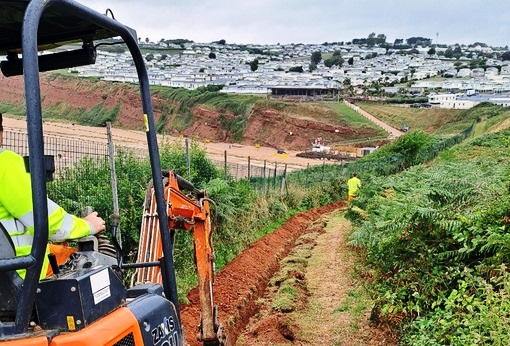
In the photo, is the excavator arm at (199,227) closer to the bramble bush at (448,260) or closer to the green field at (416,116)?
the bramble bush at (448,260)

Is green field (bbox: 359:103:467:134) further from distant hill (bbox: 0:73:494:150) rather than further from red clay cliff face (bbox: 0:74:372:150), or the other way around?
red clay cliff face (bbox: 0:74:372:150)

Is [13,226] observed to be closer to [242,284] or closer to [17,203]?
[17,203]

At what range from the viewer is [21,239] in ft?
8.95

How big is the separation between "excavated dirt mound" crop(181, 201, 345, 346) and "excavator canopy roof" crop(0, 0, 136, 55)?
15.6ft

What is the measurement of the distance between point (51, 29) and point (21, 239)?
4.40ft

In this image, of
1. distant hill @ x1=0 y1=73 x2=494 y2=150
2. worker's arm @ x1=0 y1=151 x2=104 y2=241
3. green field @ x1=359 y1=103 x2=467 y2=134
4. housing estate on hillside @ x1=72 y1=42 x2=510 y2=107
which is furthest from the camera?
housing estate on hillside @ x1=72 y1=42 x2=510 y2=107

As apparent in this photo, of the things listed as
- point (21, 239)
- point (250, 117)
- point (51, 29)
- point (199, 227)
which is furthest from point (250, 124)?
point (21, 239)

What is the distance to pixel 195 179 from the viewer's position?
41.0 feet

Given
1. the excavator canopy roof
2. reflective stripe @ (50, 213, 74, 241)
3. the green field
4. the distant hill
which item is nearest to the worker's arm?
reflective stripe @ (50, 213, 74, 241)

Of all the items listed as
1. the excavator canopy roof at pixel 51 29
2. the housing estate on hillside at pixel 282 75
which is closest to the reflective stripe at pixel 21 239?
the excavator canopy roof at pixel 51 29

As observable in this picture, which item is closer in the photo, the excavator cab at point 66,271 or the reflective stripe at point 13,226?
the excavator cab at point 66,271

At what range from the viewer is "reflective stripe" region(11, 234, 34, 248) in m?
2.71

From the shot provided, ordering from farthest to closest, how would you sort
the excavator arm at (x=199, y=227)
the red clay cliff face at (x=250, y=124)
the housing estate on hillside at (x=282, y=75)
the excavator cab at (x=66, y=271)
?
the housing estate on hillside at (x=282, y=75) < the red clay cliff face at (x=250, y=124) < the excavator arm at (x=199, y=227) < the excavator cab at (x=66, y=271)

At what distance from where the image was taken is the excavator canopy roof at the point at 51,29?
2.94 meters
